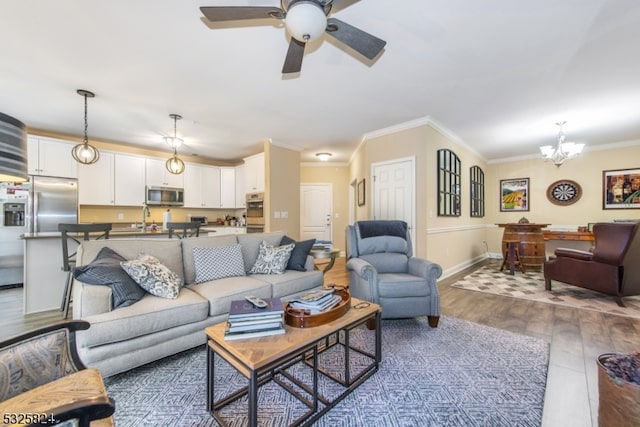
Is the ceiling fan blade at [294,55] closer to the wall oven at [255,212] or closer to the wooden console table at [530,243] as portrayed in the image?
the wall oven at [255,212]

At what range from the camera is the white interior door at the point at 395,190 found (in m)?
4.18

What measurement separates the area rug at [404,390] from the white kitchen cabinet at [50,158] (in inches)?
167

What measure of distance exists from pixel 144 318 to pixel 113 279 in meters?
0.37

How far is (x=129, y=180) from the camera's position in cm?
504

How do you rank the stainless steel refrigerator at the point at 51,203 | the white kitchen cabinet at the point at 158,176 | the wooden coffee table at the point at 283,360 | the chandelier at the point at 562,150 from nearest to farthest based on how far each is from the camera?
the wooden coffee table at the point at 283,360 < the stainless steel refrigerator at the point at 51,203 < the chandelier at the point at 562,150 < the white kitchen cabinet at the point at 158,176

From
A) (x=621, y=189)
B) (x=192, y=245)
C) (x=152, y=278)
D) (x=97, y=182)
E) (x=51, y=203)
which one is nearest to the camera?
(x=152, y=278)

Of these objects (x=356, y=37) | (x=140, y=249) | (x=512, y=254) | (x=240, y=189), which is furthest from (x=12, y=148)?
(x=512, y=254)

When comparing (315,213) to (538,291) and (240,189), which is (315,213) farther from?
(538,291)

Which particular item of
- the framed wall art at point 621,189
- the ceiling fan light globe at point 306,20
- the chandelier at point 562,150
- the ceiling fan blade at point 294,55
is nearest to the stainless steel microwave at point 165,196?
the ceiling fan blade at point 294,55

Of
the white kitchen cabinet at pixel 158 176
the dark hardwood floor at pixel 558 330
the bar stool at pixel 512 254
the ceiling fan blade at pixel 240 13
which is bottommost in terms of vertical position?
the dark hardwood floor at pixel 558 330

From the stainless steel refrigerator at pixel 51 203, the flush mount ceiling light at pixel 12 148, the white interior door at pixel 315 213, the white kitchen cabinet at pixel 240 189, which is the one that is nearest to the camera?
the flush mount ceiling light at pixel 12 148

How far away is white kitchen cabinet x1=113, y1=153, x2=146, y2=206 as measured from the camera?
4922 millimetres

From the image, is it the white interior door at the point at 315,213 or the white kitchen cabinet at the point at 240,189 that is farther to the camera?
the white interior door at the point at 315,213

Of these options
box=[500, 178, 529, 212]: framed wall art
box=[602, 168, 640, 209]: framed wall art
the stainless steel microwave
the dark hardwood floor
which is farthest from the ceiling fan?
box=[602, 168, 640, 209]: framed wall art
